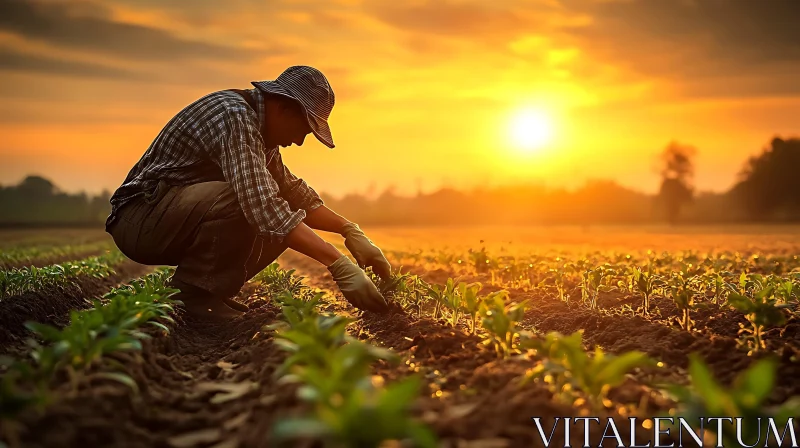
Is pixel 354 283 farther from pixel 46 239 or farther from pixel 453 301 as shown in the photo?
pixel 46 239

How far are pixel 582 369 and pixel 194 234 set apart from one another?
3782mm

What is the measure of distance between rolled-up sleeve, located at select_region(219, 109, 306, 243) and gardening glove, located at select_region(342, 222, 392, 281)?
976mm

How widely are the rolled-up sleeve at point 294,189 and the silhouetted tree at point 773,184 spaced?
5135 centimetres

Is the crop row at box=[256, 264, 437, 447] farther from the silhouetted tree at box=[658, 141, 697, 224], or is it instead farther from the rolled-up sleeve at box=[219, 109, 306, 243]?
the silhouetted tree at box=[658, 141, 697, 224]

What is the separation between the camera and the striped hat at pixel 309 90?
5.10 meters

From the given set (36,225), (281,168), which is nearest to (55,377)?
(281,168)

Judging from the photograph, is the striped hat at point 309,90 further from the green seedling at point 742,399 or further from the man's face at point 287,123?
the green seedling at point 742,399

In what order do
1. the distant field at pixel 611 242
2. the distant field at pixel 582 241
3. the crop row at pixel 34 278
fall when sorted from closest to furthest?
the crop row at pixel 34 278, the distant field at pixel 611 242, the distant field at pixel 582 241

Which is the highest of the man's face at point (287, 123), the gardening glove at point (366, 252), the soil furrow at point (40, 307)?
the man's face at point (287, 123)

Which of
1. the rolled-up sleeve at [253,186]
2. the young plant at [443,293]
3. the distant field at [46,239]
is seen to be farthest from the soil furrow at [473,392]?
the distant field at [46,239]

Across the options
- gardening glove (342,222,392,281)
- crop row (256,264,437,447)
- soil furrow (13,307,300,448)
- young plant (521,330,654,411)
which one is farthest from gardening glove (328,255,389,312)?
crop row (256,264,437,447)

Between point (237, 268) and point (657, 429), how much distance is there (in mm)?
3896

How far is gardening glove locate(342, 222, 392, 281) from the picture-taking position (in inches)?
222

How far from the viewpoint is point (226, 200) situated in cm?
522
